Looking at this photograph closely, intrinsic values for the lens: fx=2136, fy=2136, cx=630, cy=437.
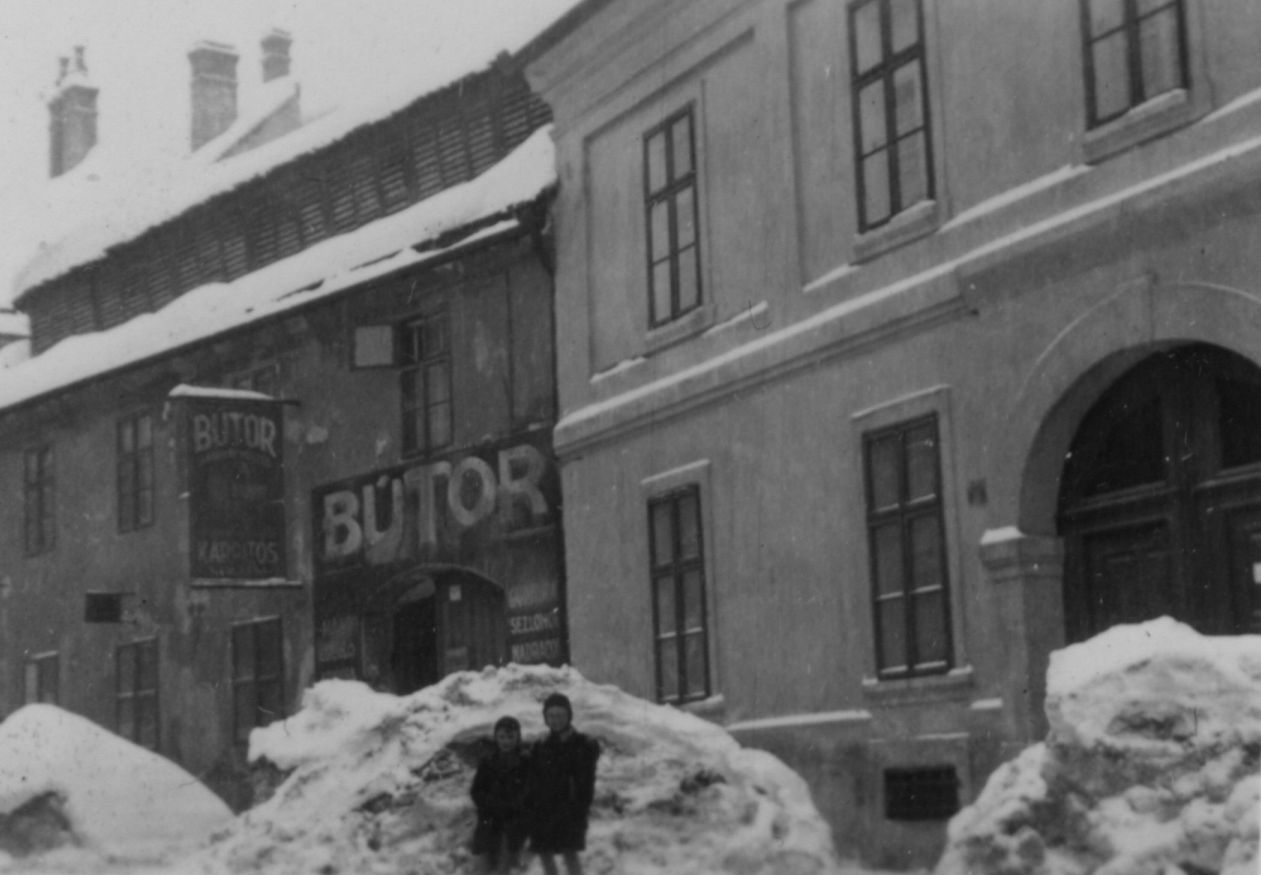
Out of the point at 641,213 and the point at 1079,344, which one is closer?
the point at 1079,344

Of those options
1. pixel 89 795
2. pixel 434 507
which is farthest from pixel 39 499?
pixel 89 795

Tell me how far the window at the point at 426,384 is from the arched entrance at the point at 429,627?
53.4 inches

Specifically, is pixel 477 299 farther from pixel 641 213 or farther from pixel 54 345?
pixel 54 345

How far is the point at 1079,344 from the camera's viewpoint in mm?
12836

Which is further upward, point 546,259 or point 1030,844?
point 546,259

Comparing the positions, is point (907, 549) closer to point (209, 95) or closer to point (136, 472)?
point (136, 472)

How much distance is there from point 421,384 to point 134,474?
5.92m

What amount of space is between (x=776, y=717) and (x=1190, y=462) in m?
4.57

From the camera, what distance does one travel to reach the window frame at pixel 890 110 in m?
14.4

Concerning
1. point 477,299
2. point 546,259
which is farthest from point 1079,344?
point 477,299

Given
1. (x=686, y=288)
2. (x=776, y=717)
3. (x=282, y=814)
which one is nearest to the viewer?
(x=282, y=814)

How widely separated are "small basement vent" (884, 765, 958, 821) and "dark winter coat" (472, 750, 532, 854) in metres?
3.17

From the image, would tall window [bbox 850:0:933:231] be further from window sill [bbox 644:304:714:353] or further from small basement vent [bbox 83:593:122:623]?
small basement vent [bbox 83:593:122:623]

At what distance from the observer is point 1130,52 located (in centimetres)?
1248
